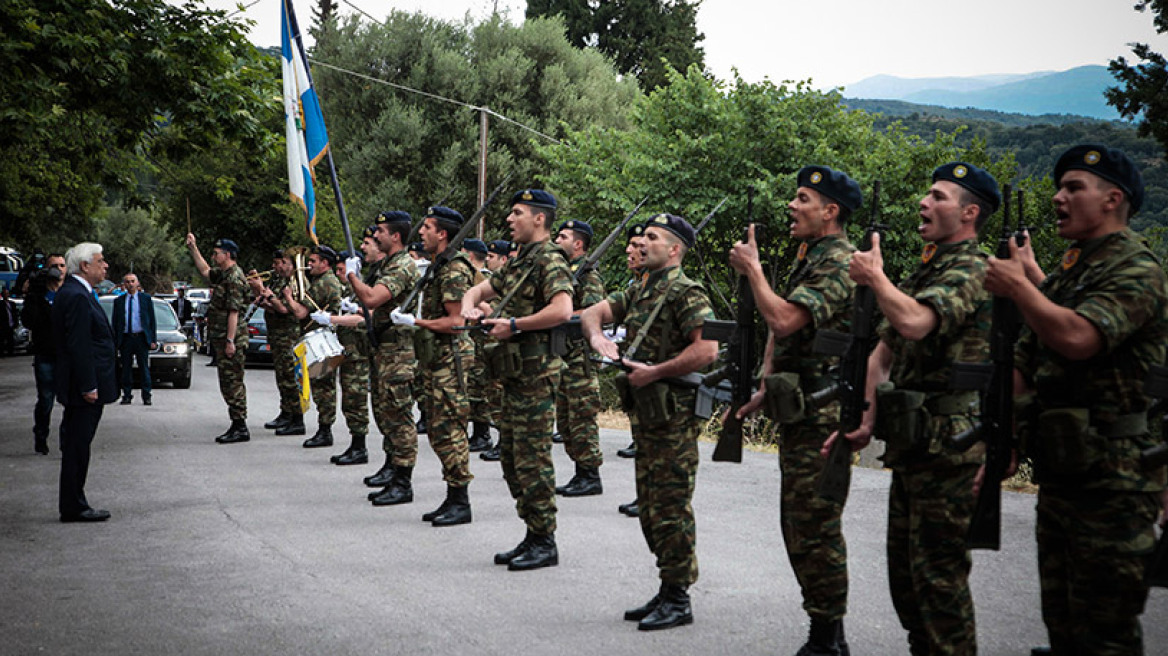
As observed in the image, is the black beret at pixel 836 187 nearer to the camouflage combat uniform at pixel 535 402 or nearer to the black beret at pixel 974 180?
the black beret at pixel 974 180

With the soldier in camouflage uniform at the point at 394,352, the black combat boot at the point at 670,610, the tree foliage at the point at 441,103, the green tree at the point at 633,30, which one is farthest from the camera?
the green tree at the point at 633,30

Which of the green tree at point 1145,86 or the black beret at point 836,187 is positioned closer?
the black beret at point 836,187

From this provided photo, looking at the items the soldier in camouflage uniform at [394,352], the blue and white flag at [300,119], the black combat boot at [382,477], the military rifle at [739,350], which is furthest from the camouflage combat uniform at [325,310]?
the military rifle at [739,350]

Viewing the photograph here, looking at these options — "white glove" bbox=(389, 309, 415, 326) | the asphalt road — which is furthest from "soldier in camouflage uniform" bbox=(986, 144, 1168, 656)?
"white glove" bbox=(389, 309, 415, 326)

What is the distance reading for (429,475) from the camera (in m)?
9.09

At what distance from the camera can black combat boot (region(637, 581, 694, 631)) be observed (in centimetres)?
476

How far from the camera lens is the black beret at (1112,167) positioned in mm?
3287

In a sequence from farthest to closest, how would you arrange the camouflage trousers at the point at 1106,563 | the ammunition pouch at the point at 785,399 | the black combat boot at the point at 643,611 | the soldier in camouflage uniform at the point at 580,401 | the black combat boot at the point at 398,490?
the soldier in camouflage uniform at the point at 580,401
the black combat boot at the point at 398,490
the black combat boot at the point at 643,611
the ammunition pouch at the point at 785,399
the camouflage trousers at the point at 1106,563

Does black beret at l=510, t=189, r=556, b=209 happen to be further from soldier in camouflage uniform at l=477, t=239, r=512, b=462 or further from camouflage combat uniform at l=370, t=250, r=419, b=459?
camouflage combat uniform at l=370, t=250, r=419, b=459

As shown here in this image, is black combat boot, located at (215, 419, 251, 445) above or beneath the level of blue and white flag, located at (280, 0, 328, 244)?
beneath

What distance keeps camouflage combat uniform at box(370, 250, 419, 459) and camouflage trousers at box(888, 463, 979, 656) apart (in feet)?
16.7

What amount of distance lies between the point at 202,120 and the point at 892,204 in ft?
38.1

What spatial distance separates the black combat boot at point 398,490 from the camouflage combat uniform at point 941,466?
4.98 meters

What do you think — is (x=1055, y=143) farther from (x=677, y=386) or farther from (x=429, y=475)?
(x=677, y=386)
